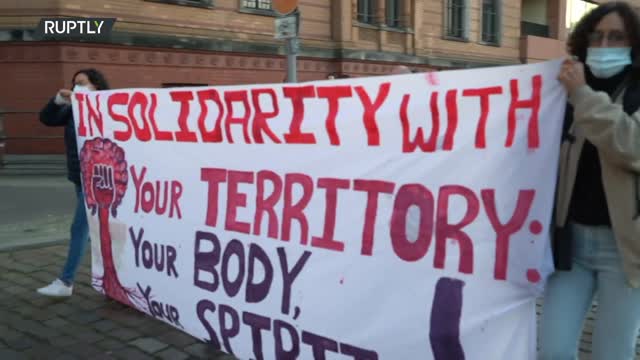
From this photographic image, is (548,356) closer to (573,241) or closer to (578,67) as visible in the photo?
(573,241)

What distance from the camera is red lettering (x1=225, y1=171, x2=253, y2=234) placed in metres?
3.51

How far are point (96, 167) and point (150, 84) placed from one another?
900cm

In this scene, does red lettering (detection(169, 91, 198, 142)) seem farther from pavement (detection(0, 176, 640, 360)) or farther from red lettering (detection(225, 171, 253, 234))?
pavement (detection(0, 176, 640, 360))

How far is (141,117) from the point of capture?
4.29 m

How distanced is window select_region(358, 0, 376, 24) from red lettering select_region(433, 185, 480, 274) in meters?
16.6

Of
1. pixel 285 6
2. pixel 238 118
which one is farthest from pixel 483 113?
Answer: pixel 285 6

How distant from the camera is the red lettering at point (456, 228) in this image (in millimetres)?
2619

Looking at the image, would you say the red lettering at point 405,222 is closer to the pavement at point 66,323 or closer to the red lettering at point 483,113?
the red lettering at point 483,113

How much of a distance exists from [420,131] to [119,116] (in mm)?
2463

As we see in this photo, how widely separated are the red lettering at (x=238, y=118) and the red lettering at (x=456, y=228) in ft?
4.07

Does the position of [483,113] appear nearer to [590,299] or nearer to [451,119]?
[451,119]

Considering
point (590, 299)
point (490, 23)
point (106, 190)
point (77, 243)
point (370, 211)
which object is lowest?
point (77, 243)

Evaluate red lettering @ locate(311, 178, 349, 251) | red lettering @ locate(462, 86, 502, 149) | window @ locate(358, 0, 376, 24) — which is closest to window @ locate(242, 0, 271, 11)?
window @ locate(358, 0, 376, 24)

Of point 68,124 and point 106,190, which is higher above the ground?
point 68,124
